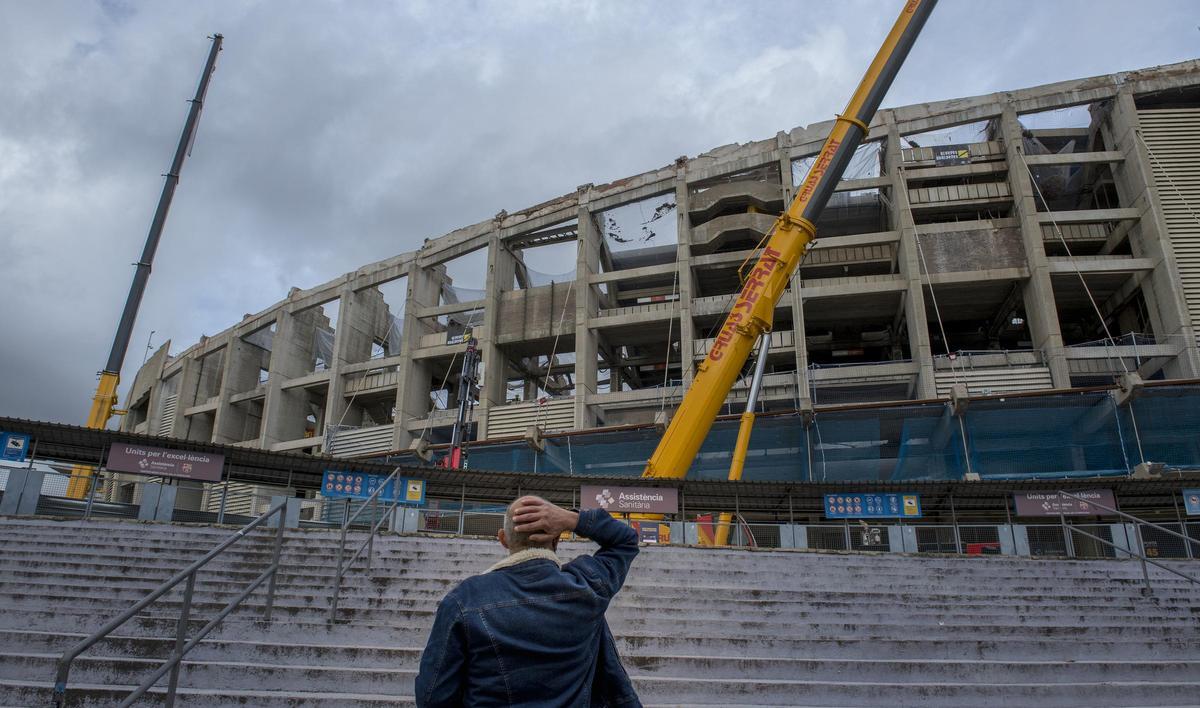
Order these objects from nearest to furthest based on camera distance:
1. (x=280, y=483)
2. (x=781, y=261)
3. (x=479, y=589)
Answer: (x=479, y=589), (x=781, y=261), (x=280, y=483)

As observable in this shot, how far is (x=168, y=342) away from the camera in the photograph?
2084 inches

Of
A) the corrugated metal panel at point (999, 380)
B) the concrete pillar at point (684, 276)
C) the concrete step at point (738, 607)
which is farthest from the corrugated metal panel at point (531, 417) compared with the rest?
the concrete step at point (738, 607)

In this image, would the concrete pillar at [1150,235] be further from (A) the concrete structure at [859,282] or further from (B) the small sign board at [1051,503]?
(B) the small sign board at [1051,503]

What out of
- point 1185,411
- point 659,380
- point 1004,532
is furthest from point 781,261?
point 659,380

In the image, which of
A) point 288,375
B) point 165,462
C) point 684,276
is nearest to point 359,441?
point 288,375

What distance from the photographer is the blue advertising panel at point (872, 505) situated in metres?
17.0

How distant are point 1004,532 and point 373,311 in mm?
34375

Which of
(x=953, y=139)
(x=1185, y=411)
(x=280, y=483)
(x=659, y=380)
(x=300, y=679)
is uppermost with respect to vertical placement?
(x=953, y=139)

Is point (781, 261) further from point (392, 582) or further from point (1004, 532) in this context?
point (392, 582)

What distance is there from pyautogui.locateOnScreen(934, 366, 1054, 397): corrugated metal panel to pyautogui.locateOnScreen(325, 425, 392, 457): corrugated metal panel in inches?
943

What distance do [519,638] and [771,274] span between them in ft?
50.3

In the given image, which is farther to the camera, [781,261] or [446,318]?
[446,318]

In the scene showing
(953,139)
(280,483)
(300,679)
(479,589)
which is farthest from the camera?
(953,139)

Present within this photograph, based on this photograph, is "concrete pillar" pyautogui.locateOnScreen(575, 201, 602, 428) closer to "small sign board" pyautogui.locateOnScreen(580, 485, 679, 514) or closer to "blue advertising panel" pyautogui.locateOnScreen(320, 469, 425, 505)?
"blue advertising panel" pyautogui.locateOnScreen(320, 469, 425, 505)
